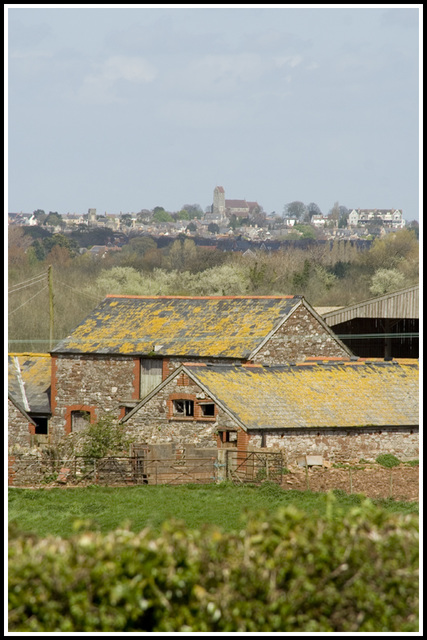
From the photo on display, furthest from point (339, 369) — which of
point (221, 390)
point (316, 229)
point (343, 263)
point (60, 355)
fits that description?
point (316, 229)

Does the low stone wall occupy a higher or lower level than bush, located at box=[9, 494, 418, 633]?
lower

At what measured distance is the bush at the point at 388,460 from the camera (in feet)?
104

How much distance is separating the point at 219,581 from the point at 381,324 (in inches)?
1415

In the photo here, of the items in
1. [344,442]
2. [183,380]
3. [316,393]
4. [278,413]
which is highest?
[183,380]

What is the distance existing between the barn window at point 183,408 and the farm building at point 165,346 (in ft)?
16.9

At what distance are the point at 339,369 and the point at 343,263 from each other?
2626 inches

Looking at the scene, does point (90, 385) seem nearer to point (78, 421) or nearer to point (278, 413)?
point (78, 421)

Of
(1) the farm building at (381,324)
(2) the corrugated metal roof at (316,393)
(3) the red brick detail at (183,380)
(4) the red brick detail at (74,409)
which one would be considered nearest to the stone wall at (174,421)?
(3) the red brick detail at (183,380)

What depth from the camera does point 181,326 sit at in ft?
133

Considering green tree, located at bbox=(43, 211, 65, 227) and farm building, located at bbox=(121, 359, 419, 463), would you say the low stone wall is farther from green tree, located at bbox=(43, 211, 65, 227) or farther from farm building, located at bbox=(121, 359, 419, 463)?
green tree, located at bbox=(43, 211, 65, 227)

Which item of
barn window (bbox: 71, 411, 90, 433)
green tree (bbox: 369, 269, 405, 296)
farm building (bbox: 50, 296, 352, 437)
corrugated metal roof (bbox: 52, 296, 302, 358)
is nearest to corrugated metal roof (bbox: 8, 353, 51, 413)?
farm building (bbox: 50, 296, 352, 437)

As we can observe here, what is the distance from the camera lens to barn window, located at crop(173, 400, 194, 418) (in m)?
31.8

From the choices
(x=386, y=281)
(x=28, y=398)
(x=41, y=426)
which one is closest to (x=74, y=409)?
(x=41, y=426)

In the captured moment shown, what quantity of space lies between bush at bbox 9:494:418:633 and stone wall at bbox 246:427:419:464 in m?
21.0
